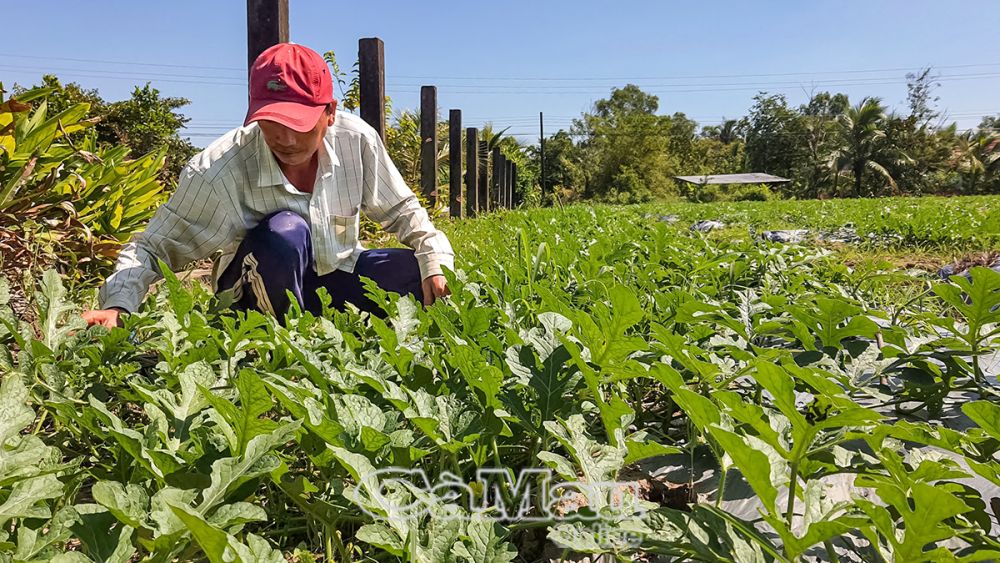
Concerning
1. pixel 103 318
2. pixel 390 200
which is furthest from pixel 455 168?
pixel 103 318

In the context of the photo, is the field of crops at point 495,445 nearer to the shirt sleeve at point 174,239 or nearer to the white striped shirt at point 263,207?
the shirt sleeve at point 174,239

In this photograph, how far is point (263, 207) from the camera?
3109 millimetres

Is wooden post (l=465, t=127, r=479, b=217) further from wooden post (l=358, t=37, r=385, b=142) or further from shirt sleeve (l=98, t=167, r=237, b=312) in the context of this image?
shirt sleeve (l=98, t=167, r=237, b=312)

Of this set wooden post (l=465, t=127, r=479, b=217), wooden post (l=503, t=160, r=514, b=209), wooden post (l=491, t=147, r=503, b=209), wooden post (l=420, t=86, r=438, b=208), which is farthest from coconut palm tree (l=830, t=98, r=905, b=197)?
wooden post (l=420, t=86, r=438, b=208)

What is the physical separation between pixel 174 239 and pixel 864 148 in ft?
208

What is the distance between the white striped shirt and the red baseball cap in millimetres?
299

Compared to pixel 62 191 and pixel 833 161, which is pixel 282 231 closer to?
pixel 62 191

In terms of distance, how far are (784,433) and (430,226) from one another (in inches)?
92.1

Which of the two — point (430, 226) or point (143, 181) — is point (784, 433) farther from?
point (143, 181)

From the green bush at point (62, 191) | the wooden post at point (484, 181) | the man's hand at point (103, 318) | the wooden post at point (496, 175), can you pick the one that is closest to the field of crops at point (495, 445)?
the man's hand at point (103, 318)

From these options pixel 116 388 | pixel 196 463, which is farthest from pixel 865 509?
pixel 116 388

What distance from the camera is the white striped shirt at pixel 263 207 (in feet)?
8.66

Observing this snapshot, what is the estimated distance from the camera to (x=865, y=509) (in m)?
0.84

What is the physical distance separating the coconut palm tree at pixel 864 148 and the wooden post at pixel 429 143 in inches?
2146
